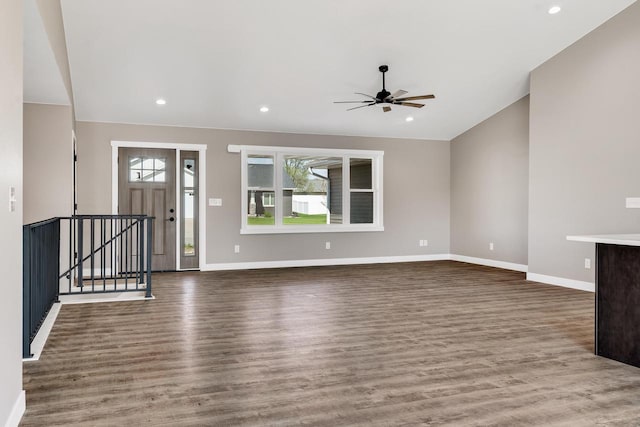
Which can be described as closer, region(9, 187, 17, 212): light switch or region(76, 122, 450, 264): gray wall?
region(9, 187, 17, 212): light switch

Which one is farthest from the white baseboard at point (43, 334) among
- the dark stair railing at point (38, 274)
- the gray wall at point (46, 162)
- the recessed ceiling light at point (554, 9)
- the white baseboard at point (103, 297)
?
the recessed ceiling light at point (554, 9)

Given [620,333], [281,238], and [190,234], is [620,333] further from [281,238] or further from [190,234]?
[190,234]

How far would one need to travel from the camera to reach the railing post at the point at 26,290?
3367 millimetres

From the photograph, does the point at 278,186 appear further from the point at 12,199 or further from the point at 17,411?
the point at 17,411

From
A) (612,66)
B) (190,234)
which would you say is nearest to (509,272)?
(612,66)

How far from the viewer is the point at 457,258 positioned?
9.42m

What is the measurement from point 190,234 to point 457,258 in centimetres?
519

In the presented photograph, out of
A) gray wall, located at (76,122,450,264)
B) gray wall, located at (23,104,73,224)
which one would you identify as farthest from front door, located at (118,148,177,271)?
gray wall, located at (23,104,73,224)

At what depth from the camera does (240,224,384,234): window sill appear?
8.31m

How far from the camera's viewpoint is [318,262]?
875 cm

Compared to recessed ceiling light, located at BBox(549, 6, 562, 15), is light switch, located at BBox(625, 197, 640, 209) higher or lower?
lower

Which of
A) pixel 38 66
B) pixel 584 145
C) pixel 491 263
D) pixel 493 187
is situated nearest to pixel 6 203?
pixel 38 66

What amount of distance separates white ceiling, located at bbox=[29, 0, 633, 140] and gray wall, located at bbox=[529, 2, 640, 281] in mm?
303

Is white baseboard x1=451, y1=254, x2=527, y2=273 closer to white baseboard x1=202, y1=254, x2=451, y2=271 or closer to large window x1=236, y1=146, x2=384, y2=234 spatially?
white baseboard x1=202, y1=254, x2=451, y2=271
